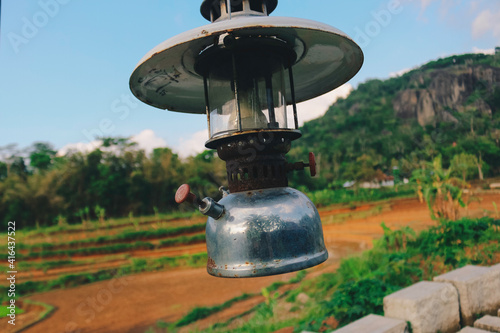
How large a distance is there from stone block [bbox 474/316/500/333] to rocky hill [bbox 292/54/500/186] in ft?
69.8

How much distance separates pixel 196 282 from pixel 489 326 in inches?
320

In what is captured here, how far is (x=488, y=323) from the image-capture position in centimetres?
289

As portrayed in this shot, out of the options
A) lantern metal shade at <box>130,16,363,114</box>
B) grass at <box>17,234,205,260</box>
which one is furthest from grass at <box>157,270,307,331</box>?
grass at <box>17,234,205,260</box>

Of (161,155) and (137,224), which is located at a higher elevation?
(161,155)

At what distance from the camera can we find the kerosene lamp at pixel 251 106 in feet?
3.18

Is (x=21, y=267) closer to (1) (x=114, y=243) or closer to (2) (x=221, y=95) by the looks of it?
(1) (x=114, y=243)

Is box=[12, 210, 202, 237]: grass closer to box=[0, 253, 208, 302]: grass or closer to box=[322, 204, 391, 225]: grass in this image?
box=[0, 253, 208, 302]: grass

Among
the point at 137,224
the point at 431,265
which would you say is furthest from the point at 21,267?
the point at 431,265

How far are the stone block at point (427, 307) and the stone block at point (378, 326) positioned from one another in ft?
0.43

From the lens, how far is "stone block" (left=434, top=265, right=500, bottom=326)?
3.13 metres

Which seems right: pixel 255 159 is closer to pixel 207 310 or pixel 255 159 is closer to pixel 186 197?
pixel 186 197

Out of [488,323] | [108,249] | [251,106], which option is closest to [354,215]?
[108,249]

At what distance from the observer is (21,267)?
1267 cm

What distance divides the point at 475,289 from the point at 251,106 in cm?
340
